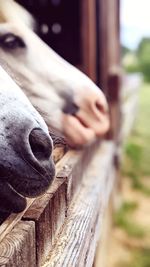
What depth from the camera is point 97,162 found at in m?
2.06

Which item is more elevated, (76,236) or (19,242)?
(19,242)

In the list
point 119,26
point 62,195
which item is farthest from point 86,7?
point 119,26

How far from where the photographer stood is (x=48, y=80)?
1080 mm

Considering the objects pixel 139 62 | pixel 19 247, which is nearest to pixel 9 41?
pixel 19 247

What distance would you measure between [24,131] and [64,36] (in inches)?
23.7

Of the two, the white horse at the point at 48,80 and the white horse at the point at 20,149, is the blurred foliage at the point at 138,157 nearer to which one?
the white horse at the point at 48,80

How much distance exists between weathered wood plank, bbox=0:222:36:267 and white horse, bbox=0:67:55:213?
5 centimetres

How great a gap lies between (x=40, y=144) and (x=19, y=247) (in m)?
0.14

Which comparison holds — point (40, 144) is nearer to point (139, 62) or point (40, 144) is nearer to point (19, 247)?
point (19, 247)

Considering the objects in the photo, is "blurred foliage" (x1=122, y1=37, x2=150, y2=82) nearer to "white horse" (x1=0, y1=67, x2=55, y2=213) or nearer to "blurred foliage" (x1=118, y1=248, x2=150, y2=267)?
"blurred foliage" (x1=118, y1=248, x2=150, y2=267)

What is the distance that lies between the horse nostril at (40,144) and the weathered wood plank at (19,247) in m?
0.11

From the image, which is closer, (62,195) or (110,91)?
(62,195)

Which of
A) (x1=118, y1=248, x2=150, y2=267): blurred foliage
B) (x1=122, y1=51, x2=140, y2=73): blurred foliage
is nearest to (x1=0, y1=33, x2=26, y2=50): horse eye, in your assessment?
(x1=118, y1=248, x2=150, y2=267): blurred foliage

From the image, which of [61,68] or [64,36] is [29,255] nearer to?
[61,68]
